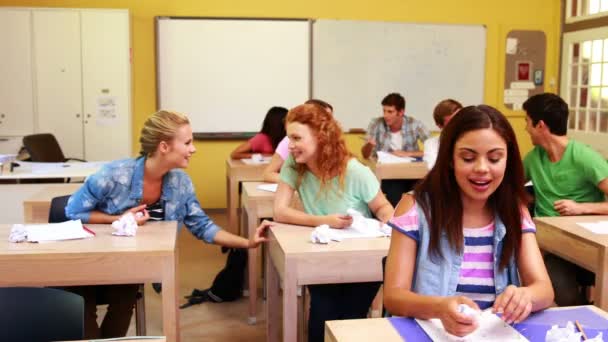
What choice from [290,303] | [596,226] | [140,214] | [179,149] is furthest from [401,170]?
[290,303]

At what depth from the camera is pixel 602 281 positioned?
7.94ft

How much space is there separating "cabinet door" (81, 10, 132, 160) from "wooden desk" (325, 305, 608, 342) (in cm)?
494

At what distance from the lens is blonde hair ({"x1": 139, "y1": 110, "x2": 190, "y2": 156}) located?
2.73m

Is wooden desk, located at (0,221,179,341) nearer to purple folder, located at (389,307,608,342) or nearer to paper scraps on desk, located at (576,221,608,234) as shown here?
purple folder, located at (389,307,608,342)

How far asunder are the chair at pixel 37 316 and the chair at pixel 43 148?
3.99m

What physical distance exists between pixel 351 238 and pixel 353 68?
175 inches

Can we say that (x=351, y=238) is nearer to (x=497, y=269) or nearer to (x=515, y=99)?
(x=497, y=269)

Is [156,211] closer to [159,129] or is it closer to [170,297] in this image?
[159,129]

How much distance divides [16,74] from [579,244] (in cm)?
512

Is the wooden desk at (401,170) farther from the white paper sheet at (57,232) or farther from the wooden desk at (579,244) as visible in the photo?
the white paper sheet at (57,232)

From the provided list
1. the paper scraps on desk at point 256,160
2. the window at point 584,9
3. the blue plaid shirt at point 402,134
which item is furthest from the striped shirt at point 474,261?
the window at point 584,9

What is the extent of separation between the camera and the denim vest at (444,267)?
172 centimetres

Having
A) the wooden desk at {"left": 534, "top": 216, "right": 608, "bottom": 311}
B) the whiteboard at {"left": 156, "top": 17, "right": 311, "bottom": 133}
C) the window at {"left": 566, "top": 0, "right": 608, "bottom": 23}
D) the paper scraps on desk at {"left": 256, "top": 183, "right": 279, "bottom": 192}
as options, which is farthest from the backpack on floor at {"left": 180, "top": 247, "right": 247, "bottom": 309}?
the window at {"left": 566, "top": 0, "right": 608, "bottom": 23}

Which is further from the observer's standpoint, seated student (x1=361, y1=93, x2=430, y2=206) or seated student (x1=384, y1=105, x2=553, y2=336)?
seated student (x1=361, y1=93, x2=430, y2=206)
